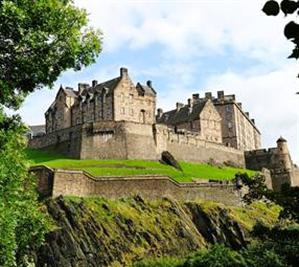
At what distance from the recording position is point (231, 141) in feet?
323

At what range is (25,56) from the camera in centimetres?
1688

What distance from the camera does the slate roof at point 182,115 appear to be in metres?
93.4

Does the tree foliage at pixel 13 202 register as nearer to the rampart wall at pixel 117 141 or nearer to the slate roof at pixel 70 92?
the rampart wall at pixel 117 141

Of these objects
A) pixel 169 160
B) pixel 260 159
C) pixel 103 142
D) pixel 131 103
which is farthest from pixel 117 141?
pixel 260 159

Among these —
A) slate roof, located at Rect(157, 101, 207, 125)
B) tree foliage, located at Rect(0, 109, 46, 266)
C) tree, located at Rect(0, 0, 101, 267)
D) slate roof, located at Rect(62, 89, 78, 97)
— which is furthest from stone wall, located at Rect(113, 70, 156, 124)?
tree, located at Rect(0, 0, 101, 267)

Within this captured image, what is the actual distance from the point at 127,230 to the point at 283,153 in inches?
1663

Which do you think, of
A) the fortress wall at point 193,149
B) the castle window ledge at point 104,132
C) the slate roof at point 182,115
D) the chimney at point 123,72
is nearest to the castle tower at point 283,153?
the fortress wall at point 193,149

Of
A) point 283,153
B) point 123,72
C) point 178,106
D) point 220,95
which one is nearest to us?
point 123,72

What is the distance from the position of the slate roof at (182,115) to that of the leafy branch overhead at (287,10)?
8697cm

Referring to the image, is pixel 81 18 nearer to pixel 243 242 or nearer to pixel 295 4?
pixel 295 4

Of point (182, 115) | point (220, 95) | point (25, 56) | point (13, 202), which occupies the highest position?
point (220, 95)

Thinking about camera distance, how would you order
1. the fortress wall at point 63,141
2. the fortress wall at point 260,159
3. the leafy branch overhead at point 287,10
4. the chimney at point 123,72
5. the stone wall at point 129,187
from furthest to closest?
1. the fortress wall at point 260,159
2. the chimney at point 123,72
3. the fortress wall at point 63,141
4. the stone wall at point 129,187
5. the leafy branch overhead at point 287,10

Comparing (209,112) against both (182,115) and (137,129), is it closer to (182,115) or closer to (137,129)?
(182,115)

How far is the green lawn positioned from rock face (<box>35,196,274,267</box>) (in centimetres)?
701
